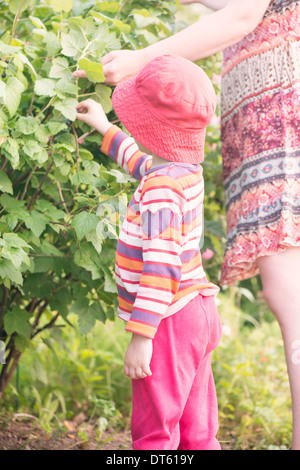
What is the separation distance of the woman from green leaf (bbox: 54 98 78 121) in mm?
154

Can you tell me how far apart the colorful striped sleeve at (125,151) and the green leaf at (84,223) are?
0.78 feet

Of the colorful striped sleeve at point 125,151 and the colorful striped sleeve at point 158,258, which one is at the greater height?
the colorful striped sleeve at point 125,151

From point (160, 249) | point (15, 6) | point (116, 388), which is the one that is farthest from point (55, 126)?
point (116, 388)

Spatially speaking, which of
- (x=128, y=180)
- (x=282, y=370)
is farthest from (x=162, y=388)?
(x=282, y=370)

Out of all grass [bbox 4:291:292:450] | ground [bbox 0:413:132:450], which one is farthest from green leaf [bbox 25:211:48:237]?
ground [bbox 0:413:132:450]

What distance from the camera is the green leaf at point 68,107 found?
173cm

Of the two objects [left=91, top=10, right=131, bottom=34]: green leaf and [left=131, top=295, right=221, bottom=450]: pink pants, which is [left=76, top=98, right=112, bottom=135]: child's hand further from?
[left=131, top=295, right=221, bottom=450]: pink pants

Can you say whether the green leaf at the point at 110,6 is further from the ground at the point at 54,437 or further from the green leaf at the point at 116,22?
the ground at the point at 54,437

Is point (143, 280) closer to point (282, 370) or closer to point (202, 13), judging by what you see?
point (282, 370)

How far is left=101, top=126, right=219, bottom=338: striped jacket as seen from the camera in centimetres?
150

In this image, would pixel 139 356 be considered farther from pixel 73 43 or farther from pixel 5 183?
pixel 73 43

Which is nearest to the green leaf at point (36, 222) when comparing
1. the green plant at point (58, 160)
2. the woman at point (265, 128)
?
the green plant at point (58, 160)

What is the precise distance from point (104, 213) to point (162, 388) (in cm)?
54

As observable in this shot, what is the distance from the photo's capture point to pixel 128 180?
1791mm
